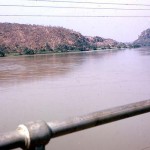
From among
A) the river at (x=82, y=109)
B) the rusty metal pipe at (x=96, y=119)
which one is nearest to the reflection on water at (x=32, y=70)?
the river at (x=82, y=109)

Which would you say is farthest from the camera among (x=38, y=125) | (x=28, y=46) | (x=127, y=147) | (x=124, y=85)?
(x=28, y=46)

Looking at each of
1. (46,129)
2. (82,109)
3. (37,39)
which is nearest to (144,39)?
(37,39)

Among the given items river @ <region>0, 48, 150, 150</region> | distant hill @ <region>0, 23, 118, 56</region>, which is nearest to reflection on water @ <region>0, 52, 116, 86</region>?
river @ <region>0, 48, 150, 150</region>

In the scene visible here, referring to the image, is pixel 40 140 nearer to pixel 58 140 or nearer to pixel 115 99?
pixel 58 140

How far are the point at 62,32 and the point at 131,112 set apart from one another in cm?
7379

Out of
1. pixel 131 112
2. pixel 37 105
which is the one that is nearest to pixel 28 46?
pixel 37 105

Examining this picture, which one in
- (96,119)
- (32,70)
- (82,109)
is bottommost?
(32,70)

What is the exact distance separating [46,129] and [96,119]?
18cm

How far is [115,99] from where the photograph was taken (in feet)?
38.3

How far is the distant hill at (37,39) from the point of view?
2416 inches

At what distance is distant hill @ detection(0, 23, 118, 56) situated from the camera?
6138cm

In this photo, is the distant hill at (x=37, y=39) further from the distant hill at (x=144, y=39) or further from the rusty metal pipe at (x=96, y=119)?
the rusty metal pipe at (x=96, y=119)

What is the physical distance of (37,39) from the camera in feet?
219

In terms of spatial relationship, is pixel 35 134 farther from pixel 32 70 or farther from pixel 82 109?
pixel 32 70
